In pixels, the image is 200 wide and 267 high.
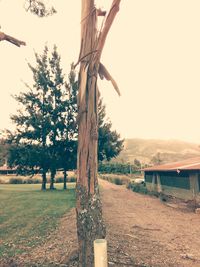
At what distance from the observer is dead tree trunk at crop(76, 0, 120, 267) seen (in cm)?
464

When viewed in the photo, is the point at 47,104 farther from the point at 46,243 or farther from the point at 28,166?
the point at 46,243

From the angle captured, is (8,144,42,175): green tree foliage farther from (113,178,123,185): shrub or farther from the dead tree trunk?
the dead tree trunk

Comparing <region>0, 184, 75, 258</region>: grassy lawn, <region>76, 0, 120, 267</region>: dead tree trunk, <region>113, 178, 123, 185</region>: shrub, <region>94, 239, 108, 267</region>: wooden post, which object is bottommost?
<region>0, 184, 75, 258</region>: grassy lawn

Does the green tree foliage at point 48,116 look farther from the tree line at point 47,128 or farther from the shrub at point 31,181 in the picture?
the shrub at point 31,181

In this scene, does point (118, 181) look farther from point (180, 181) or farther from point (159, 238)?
point (159, 238)

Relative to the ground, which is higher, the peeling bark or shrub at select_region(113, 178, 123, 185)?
the peeling bark

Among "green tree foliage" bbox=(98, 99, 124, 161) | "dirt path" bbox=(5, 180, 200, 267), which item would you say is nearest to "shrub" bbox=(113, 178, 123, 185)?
"green tree foliage" bbox=(98, 99, 124, 161)

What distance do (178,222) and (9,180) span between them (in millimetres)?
38525

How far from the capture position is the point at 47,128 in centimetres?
2722

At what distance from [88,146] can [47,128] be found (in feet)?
76.4

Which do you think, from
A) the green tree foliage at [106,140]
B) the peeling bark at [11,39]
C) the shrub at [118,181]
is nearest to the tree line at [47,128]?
the green tree foliage at [106,140]

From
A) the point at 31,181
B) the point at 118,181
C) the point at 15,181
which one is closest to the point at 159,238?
the point at 118,181

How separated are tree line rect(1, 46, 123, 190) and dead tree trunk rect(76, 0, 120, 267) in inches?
889

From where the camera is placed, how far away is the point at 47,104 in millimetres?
27578
